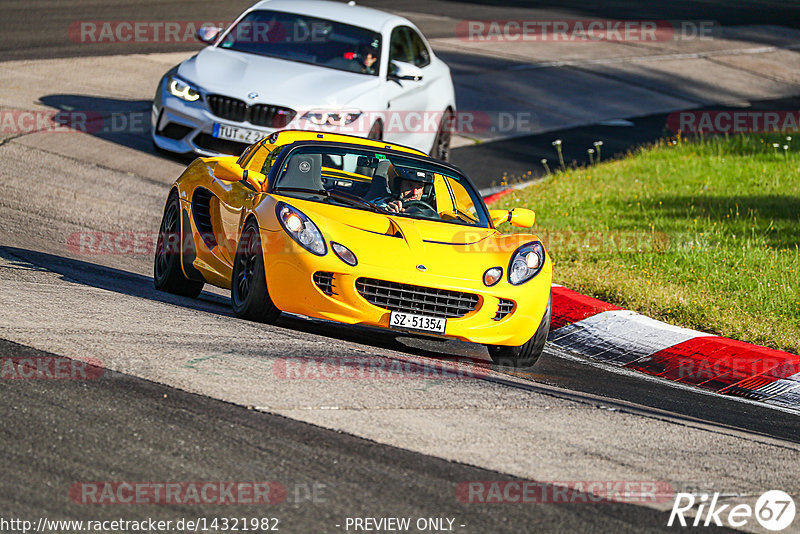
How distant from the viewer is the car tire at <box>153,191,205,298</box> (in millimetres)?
9250

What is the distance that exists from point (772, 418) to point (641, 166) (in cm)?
865

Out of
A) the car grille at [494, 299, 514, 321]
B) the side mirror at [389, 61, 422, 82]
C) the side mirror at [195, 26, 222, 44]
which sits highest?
the side mirror at [195, 26, 222, 44]

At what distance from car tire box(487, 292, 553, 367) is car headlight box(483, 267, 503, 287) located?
1.43ft

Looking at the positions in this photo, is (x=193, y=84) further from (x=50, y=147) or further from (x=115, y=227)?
(x=115, y=227)

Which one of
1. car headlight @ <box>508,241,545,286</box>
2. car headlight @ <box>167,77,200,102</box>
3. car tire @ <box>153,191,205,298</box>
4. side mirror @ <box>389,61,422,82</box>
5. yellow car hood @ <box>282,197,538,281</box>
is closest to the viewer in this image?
yellow car hood @ <box>282,197,538,281</box>

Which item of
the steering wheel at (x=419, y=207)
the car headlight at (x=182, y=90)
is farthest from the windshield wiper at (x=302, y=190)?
the car headlight at (x=182, y=90)

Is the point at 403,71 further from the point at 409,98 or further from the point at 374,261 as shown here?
the point at 374,261

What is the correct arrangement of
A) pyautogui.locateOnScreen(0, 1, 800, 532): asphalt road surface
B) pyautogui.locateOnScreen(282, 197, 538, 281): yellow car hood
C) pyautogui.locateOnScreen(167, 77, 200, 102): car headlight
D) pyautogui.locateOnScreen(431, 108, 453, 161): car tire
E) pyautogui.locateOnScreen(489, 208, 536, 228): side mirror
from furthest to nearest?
1. pyautogui.locateOnScreen(431, 108, 453, 161): car tire
2. pyautogui.locateOnScreen(167, 77, 200, 102): car headlight
3. pyautogui.locateOnScreen(489, 208, 536, 228): side mirror
4. pyautogui.locateOnScreen(282, 197, 538, 281): yellow car hood
5. pyautogui.locateOnScreen(0, 1, 800, 532): asphalt road surface

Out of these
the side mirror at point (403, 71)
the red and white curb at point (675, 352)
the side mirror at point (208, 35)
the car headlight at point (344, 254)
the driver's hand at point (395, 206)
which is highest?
the side mirror at point (208, 35)

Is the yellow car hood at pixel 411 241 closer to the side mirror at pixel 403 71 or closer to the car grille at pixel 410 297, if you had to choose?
the car grille at pixel 410 297

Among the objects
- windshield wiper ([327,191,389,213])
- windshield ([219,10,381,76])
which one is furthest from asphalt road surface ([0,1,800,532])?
windshield ([219,10,381,76])

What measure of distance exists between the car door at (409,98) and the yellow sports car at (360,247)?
4.78m

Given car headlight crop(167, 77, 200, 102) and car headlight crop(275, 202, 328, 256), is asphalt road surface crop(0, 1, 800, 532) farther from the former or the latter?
car headlight crop(167, 77, 200, 102)

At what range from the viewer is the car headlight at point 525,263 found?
26.3ft
